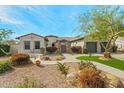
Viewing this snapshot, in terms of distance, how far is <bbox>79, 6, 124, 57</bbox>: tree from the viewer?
12.0 meters

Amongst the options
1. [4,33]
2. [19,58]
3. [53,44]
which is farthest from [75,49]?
[4,33]

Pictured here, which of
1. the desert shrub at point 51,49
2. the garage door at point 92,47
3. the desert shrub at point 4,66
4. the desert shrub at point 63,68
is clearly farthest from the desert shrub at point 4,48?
the garage door at point 92,47

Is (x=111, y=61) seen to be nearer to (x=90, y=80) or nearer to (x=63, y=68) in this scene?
(x=63, y=68)

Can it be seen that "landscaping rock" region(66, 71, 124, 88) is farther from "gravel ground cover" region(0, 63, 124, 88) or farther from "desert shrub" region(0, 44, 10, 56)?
"desert shrub" region(0, 44, 10, 56)

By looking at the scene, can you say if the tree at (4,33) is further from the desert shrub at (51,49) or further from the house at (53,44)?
the desert shrub at (51,49)

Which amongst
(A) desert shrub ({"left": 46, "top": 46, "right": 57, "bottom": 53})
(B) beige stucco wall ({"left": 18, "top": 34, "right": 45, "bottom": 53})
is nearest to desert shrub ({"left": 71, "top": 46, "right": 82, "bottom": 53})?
(A) desert shrub ({"left": 46, "top": 46, "right": 57, "bottom": 53})

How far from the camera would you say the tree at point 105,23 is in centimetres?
1198

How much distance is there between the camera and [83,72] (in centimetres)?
995

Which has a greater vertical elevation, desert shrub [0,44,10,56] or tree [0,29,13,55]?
tree [0,29,13,55]

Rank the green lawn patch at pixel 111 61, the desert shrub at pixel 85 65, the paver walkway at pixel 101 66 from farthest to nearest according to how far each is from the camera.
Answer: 1. the green lawn patch at pixel 111 61
2. the paver walkway at pixel 101 66
3. the desert shrub at pixel 85 65

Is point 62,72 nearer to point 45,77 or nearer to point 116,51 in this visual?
point 45,77
